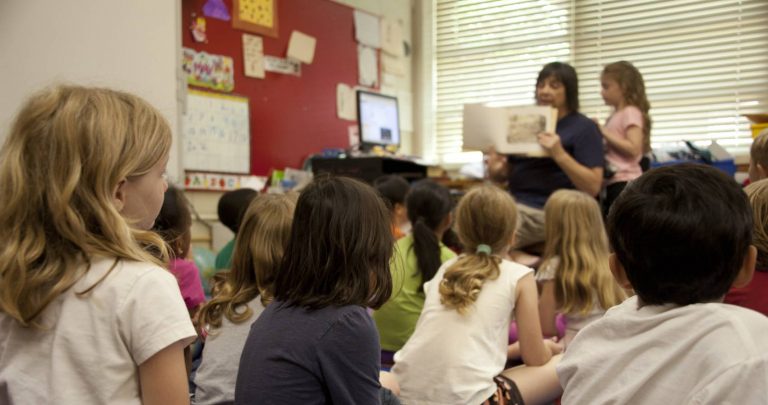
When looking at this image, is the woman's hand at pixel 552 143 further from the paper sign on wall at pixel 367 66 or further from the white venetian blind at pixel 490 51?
Answer: the paper sign on wall at pixel 367 66

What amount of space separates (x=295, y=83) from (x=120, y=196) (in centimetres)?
351

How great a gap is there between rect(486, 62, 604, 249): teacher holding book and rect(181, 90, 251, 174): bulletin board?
56.5 inches

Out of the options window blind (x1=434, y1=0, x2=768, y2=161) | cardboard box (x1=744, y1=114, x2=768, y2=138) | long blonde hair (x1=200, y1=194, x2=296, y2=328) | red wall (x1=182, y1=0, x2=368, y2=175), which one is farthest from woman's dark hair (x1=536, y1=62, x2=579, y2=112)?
long blonde hair (x1=200, y1=194, x2=296, y2=328)

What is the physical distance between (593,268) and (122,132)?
5.08ft

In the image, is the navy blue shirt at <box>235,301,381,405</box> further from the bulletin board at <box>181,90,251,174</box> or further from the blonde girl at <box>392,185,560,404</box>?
the bulletin board at <box>181,90,251,174</box>

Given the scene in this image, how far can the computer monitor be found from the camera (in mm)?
4508

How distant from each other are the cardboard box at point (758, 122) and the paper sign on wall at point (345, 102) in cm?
237

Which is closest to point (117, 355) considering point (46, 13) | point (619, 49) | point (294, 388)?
point (294, 388)

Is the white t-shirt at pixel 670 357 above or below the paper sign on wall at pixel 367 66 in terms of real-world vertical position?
below

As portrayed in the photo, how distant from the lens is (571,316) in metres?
2.17

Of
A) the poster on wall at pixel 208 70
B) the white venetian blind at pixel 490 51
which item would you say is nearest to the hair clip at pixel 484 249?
the poster on wall at pixel 208 70

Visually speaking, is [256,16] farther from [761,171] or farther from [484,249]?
[761,171]

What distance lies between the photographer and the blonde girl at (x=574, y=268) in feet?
7.01

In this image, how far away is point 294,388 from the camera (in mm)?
1207
